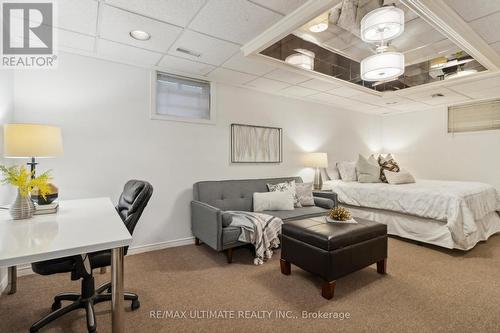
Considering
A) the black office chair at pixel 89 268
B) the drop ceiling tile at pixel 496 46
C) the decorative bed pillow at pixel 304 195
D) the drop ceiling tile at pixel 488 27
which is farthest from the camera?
the decorative bed pillow at pixel 304 195

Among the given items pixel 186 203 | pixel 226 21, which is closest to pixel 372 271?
pixel 186 203

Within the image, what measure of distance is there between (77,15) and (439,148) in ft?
20.7

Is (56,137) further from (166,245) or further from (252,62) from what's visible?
(252,62)

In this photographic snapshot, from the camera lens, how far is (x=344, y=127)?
5309mm

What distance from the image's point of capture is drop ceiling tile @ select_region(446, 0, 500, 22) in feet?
6.29

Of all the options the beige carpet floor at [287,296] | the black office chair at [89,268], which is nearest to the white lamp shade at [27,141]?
the black office chair at [89,268]

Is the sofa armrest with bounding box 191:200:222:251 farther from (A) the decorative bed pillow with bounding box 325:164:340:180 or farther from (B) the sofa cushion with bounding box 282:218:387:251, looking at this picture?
(A) the decorative bed pillow with bounding box 325:164:340:180

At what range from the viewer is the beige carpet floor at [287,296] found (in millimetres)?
1721

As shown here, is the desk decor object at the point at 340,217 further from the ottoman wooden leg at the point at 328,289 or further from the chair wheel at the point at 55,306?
the chair wheel at the point at 55,306

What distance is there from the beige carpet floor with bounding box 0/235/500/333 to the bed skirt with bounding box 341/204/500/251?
20cm

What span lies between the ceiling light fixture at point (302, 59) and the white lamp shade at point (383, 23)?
0.80 metres

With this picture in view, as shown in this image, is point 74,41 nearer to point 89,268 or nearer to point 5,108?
point 5,108

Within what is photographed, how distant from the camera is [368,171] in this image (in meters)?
4.42

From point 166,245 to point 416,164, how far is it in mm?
5461
